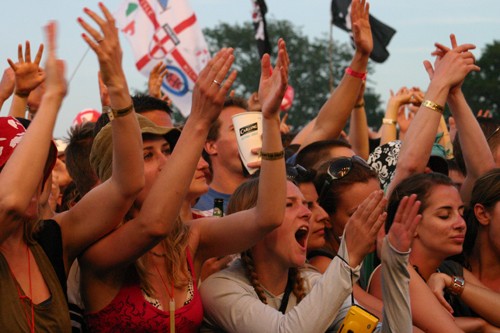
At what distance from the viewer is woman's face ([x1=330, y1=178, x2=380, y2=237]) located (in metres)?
5.20

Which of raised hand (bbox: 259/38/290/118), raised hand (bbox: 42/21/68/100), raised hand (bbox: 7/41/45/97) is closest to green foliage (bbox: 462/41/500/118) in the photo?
raised hand (bbox: 7/41/45/97)

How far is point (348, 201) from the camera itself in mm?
5223

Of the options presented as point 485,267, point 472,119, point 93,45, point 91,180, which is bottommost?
point 485,267

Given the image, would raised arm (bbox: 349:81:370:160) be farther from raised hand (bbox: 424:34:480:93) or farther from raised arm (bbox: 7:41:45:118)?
raised arm (bbox: 7:41:45:118)

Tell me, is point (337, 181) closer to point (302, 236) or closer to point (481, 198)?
point (481, 198)

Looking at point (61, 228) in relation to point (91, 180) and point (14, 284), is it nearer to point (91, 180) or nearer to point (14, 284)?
point (14, 284)

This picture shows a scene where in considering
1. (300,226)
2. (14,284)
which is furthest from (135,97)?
(14,284)

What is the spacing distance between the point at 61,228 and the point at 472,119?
261 cm

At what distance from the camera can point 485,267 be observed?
518cm

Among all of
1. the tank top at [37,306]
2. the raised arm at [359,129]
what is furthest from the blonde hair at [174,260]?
the raised arm at [359,129]

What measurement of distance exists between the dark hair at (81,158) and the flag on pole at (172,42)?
5.59 meters

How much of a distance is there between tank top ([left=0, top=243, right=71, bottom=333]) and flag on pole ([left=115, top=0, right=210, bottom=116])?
7731mm

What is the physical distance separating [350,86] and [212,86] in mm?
2331

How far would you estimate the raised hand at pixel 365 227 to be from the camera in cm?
394
